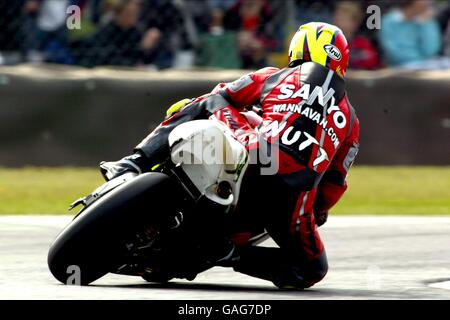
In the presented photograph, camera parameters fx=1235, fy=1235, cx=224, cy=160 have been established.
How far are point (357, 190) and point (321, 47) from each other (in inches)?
214

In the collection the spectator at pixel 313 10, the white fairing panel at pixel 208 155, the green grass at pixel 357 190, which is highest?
the white fairing panel at pixel 208 155

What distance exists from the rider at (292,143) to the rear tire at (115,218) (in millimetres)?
327

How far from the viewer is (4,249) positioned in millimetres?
7441

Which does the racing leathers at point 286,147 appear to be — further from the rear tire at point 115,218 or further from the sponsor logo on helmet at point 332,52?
the rear tire at point 115,218

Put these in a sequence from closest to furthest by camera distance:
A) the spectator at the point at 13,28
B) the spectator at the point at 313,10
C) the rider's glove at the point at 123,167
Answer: the rider's glove at the point at 123,167 → the spectator at the point at 13,28 → the spectator at the point at 313,10

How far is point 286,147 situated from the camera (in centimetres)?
580

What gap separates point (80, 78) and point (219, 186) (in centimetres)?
670

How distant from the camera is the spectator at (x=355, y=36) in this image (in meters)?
12.0

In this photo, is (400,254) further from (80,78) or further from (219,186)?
(80,78)

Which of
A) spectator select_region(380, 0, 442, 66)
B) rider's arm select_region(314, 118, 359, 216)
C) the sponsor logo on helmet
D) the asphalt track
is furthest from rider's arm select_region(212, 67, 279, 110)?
spectator select_region(380, 0, 442, 66)

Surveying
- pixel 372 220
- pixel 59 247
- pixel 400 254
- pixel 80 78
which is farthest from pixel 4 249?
pixel 80 78

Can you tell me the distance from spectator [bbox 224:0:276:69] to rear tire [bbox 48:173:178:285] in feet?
22.1

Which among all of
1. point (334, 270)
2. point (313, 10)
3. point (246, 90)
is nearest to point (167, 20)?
point (313, 10)

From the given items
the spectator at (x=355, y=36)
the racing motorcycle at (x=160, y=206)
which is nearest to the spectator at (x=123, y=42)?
the spectator at (x=355, y=36)
